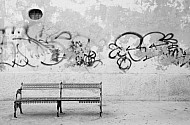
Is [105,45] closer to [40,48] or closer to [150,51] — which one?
[150,51]

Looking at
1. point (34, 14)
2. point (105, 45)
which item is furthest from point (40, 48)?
point (105, 45)

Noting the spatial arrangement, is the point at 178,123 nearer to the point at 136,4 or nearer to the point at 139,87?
the point at 139,87

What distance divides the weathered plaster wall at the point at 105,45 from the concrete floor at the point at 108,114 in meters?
0.57

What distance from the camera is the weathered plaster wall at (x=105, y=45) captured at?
9.62 m

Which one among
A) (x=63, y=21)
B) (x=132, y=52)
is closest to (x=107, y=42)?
(x=132, y=52)

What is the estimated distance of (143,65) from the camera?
9.74m

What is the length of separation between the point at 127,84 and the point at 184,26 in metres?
2.23

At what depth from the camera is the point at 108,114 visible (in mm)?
7957

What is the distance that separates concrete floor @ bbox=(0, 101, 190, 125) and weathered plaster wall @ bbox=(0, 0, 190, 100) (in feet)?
1.88

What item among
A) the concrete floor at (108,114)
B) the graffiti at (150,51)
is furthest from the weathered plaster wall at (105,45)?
the concrete floor at (108,114)

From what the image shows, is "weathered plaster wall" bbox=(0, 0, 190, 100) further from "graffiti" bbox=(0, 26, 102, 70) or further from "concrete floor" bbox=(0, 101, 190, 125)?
"concrete floor" bbox=(0, 101, 190, 125)

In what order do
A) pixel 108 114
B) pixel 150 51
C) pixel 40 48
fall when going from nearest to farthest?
pixel 108 114
pixel 40 48
pixel 150 51

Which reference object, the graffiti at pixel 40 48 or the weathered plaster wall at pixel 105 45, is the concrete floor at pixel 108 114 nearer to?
the weathered plaster wall at pixel 105 45

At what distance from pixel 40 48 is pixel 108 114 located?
291 cm
